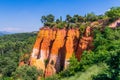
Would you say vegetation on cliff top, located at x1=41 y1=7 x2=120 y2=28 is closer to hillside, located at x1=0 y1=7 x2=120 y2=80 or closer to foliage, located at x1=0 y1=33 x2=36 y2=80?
hillside, located at x1=0 y1=7 x2=120 y2=80

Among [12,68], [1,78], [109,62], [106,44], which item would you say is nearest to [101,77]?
A: [109,62]

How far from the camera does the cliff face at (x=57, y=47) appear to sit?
169ft

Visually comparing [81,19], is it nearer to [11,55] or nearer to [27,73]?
[27,73]

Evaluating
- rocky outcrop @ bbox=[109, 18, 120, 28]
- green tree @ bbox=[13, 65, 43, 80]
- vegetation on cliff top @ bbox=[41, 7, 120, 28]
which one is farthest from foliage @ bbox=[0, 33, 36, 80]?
rocky outcrop @ bbox=[109, 18, 120, 28]

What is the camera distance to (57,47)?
183ft

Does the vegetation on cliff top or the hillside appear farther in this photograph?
the vegetation on cliff top

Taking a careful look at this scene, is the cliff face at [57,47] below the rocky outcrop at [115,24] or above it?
below

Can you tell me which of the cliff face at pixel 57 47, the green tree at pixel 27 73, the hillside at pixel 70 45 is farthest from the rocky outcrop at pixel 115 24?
the green tree at pixel 27 73

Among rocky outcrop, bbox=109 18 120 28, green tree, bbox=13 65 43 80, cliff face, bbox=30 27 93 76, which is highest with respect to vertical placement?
rocky outcrop, bbox=109 18 120 28

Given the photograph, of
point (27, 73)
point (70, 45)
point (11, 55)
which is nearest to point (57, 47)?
point (70, 45)

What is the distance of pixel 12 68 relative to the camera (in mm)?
67000

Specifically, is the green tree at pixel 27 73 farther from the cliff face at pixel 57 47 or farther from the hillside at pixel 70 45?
the cliff face at pixel 57 47

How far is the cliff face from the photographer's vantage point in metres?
51.4

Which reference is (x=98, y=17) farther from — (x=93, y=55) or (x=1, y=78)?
(x=1, y=78)
